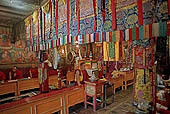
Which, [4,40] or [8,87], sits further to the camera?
[4,40]

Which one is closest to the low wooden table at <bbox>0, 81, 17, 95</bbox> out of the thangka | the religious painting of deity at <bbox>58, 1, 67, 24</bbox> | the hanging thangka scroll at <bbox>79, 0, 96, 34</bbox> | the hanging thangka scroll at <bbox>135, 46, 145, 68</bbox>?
the thangka

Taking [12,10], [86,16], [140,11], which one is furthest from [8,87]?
[140,11]

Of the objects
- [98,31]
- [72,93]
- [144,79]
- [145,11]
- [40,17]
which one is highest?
[40,17]

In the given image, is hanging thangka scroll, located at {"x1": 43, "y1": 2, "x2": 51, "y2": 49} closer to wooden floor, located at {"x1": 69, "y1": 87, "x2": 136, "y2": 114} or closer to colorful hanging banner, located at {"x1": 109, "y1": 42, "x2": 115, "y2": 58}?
wooden floor, located at {"x1": 69, "y1": 87, "x2": 136, "y2": 114}

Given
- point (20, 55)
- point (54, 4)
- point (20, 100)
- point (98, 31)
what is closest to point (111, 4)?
point (98, 31)

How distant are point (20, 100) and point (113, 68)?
5494 millimetres

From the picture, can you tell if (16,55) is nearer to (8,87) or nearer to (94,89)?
(8,87)

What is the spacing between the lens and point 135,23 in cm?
154

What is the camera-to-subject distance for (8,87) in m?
3.99

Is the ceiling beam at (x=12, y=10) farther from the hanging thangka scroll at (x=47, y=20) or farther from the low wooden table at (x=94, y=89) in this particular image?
the low wooden table at (x=94, y=89)

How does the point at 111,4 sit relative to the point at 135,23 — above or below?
above

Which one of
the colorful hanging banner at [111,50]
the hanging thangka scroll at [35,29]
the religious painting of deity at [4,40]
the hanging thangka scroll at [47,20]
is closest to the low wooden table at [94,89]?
the hanging thangka scroll at [47,20]

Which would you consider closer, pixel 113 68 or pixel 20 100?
pixel 20 100

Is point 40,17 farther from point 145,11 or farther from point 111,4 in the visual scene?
point 145,11
